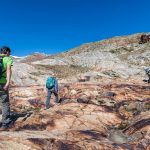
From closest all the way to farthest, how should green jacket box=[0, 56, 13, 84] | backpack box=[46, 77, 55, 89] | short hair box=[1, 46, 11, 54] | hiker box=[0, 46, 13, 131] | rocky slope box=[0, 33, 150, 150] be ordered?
rocky slope box=[0, 33, 150, 150]
hiker box=[0, 46, 13, 131]
green jacket box=[0, 56, 13, 84]
short hair box=[1, 46, 11, 54]
backpack box=[46, 77, 55, 89]

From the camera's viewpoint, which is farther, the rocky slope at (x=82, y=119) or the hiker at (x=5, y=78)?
the hiker at (x=5, y=78)

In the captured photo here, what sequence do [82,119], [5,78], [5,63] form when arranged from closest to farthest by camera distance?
[5,63]
[5,78]
[82,119]

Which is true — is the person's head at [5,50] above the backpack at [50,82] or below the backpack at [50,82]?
above

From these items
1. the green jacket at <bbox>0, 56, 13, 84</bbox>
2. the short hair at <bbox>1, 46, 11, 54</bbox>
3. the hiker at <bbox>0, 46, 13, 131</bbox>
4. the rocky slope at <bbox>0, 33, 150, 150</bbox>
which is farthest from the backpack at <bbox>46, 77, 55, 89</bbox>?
the short hair at <bbox>1, 46, 11, 54</bbox>

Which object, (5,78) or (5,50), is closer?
(5,50)

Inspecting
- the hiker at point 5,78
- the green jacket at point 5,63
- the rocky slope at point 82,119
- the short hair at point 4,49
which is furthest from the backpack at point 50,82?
the short hair at point 4,49

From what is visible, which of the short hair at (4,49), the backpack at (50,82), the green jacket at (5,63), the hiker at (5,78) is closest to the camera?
the hiker at (5,78)

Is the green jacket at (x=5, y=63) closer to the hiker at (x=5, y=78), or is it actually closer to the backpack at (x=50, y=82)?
the hiker at (x=5, y=78)

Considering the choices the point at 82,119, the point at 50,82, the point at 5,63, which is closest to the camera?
the point at 5,63

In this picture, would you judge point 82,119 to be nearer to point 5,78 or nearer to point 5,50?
point 5,78

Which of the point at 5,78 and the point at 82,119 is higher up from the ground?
the point at 5,78

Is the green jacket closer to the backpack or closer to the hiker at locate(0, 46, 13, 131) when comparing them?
the hiker at locate(0, 46, 13, 131)

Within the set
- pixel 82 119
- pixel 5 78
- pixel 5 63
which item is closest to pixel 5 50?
pixel 5 63

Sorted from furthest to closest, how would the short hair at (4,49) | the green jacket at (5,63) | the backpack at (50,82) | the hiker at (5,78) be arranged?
the backpack at (50,82) → the short hair at (4,49) → the green jacket at (5,63) → the hiker at (5,78)
